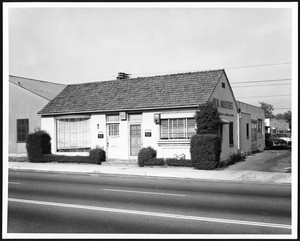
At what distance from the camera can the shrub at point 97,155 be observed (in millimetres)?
20469

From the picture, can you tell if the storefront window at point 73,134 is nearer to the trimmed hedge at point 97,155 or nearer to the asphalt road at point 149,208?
the trimmed hedge at point 97,155

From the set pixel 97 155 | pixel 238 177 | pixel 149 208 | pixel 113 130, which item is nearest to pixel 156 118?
pixel 113 130

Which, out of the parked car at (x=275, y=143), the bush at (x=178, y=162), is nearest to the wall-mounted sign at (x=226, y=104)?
the bush at (x=178, y=162)

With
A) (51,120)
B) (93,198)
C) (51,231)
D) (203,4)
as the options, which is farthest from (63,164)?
(203,4)

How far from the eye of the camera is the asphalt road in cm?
695

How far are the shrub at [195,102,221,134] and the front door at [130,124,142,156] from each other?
399 centimetres

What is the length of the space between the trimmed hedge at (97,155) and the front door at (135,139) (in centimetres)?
176

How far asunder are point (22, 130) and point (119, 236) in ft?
67.3

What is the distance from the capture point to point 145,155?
18938 millimetres

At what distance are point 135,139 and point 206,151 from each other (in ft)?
16.6

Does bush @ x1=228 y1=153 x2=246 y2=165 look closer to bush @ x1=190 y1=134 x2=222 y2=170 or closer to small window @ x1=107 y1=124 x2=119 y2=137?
bush @ x1=190 y1=134 x2=222 y2=170

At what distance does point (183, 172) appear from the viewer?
16250 mm

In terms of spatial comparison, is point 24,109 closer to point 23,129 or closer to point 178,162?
point 23,129

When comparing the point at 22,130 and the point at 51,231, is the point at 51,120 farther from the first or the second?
the point at 51,231
